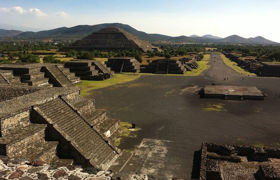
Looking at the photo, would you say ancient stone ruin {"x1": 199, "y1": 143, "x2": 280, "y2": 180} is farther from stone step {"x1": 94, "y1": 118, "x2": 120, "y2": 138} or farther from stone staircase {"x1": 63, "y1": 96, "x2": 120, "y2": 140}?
stone staircase {"x1": 63, "y1": 96, "x2": 120, "y2": 140}

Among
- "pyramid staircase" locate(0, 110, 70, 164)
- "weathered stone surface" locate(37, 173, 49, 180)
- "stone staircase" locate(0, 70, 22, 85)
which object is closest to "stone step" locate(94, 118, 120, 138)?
"pyramid staircase" locate(0, 110, 70, 164)

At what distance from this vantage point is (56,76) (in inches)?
1431

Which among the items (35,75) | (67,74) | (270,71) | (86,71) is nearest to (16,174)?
(35,75)

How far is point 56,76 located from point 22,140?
2580 cm

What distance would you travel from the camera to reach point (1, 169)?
732cm

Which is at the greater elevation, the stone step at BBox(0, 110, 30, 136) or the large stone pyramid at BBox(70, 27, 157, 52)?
the large stone pyramid at BBox(70, 27, 157, 52)

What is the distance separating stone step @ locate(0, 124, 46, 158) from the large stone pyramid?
116 meters

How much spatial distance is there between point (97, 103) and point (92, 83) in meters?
14.6

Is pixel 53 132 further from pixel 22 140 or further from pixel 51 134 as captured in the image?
pixel 22 140

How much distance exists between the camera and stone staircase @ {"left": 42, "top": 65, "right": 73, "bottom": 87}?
3539 cm

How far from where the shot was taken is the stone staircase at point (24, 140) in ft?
37.1

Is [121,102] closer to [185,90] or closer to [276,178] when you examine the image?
[185,90]

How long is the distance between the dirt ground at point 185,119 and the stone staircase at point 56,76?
192 inches

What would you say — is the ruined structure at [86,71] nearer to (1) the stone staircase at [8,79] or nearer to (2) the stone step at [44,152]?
(1) the stone staircase at [8,79]
